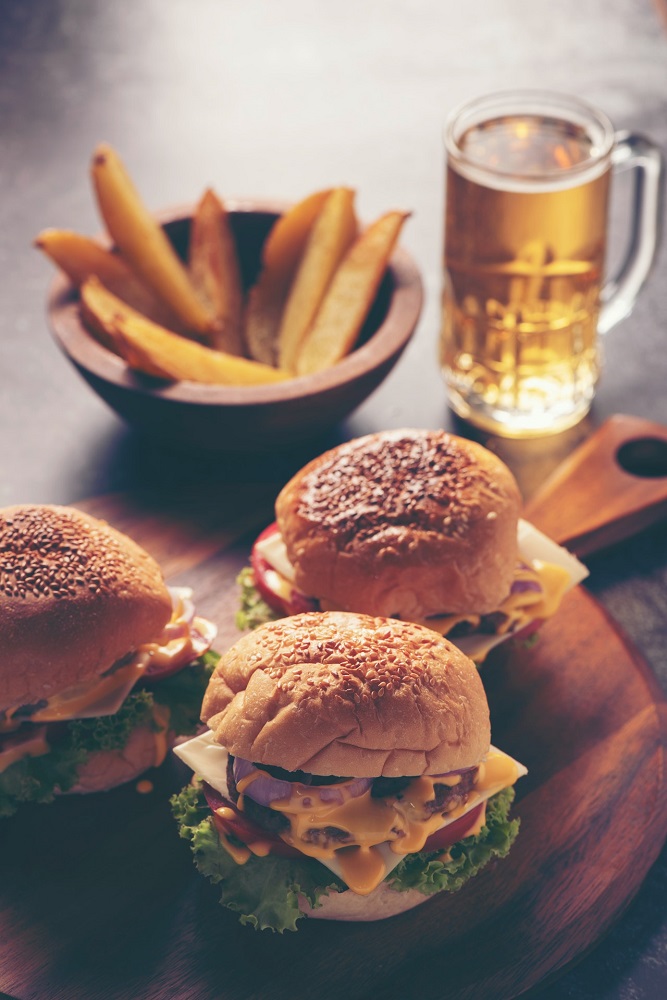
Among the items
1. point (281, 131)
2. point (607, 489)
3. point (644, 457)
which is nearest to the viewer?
point (607, 489)

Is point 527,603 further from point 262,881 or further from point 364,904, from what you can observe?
point 262,881

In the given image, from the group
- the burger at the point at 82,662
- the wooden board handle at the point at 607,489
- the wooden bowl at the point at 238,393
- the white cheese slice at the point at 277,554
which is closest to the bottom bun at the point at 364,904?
the burger at the point at 82,662

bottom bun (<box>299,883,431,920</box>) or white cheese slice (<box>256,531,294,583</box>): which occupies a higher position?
white cheese slice (<box>256,531,294,583</box>)

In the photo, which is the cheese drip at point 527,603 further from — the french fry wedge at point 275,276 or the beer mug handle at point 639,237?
the french fry wedge at point 275,276

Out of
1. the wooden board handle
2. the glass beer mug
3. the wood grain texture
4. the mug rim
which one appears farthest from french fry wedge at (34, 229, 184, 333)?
the wood grain texture

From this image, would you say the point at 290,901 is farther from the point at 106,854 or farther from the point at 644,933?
the point at 644,933

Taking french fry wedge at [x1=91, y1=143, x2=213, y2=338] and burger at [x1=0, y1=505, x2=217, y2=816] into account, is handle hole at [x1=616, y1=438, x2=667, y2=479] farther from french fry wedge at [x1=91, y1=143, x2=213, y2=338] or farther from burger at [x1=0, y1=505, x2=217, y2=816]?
burger at [x1=0, y1=505, x2=217, y2=816]

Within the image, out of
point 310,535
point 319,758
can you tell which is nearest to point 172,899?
point 319,758

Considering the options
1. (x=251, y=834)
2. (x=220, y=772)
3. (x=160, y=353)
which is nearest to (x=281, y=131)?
(x=160, y=353)

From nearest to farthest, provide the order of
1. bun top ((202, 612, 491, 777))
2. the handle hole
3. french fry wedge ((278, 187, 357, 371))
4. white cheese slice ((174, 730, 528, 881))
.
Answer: bun top ((202, 612, 491, 777)) → white cheese slice ((174, 730, 528, 881)) → french fry wedge ((278, 187, 357, 371)) → the handle hole
